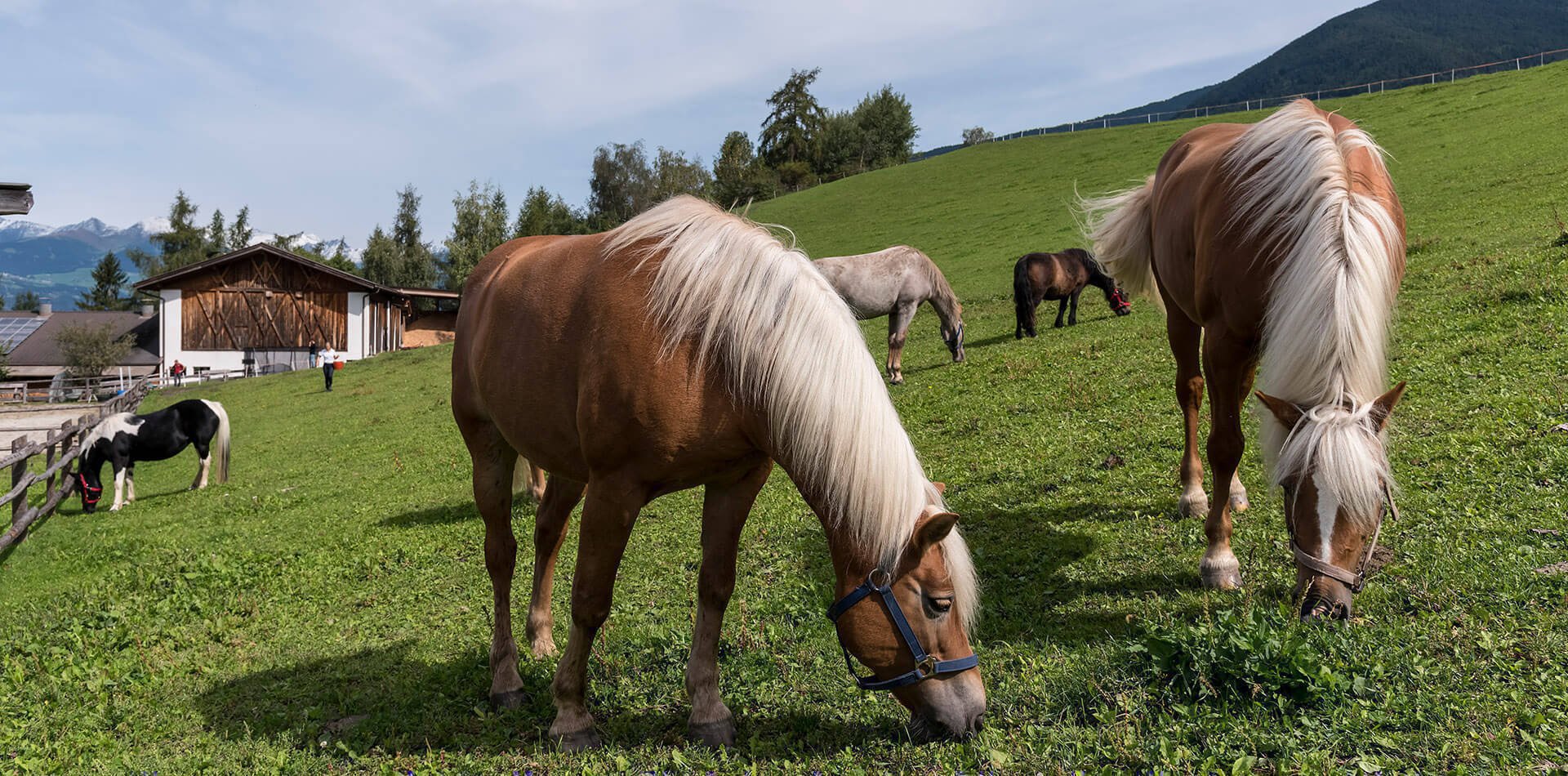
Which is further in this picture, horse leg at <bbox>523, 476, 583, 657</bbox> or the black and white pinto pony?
the black and white pinto pony

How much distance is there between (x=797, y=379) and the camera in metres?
3.24

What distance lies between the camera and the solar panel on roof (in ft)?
179

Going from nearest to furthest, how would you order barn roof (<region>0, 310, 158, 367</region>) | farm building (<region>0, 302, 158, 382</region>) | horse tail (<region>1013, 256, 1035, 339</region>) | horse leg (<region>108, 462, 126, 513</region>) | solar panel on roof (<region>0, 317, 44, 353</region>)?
horse leg (<region>108, 462, 126, 513</region>) → horse tail (<region>1013, 256, 1035, 339</region>) → farm building (<region>0, 302, 158, 382</region>) → barn roof (<region>0, 310, 158, 367</region>) → solar panel on roof (<region>0, 317, 44, 353</region>)

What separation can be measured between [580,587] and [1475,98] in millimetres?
43352

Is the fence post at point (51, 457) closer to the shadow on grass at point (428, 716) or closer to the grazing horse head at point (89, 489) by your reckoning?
the grazing horse head at point (89, 489)

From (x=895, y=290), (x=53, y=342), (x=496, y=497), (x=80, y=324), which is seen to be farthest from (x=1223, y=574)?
(x=53, y=342)

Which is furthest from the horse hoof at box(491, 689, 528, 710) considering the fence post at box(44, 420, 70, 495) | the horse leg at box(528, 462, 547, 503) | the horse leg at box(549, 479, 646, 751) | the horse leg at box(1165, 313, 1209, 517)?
the fence post at box(44, 420, 70, 495)

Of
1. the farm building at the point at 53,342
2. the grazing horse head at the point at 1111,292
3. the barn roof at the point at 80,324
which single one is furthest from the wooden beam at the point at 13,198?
the barn roof at the point at 80,324

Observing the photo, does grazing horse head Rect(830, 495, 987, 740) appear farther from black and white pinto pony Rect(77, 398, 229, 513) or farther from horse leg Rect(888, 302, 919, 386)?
black and white pinto pony Rect(77, 398, 229, 513)

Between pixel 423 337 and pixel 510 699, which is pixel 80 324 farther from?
pixel 510 699

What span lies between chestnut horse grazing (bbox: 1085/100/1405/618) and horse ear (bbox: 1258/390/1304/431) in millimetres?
10

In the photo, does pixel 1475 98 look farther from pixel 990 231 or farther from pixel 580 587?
pixel 580 587

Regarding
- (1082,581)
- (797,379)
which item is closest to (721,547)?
(797,379)

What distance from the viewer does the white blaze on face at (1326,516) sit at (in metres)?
3.43
